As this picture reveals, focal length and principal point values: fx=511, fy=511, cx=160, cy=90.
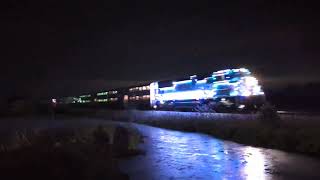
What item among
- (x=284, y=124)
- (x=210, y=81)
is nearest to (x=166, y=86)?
(x=210, y=81)

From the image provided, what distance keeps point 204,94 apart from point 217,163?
3612cm

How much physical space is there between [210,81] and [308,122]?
27.7 meters

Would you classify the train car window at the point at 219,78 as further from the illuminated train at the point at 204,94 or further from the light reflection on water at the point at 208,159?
the light reflection on water at the point at 208,159

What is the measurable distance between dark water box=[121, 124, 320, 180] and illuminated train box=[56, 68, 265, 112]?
1868 centimetres

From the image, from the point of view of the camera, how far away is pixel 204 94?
5900 centimetres

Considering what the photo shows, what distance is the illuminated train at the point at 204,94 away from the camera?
5038cm

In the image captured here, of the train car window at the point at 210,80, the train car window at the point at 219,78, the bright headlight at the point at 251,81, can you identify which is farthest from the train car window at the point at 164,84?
the bright headlight at the point at 251,81

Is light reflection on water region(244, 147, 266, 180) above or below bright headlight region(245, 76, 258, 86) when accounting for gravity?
below

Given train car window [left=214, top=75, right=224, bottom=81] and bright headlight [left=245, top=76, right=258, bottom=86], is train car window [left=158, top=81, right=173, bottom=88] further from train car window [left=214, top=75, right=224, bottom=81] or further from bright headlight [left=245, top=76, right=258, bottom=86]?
bright headlight [left=245, top=76, right=258, bottom=86]

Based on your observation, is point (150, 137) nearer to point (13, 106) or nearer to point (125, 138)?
point (125, 138)

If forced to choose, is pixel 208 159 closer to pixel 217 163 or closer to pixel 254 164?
pixel 217 163

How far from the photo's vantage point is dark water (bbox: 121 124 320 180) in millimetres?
19578

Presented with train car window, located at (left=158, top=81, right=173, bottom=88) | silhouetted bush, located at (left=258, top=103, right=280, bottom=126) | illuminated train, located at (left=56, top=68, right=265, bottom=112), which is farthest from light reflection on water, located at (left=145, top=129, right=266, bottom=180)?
train car window, located at (left=158, top=81, right=173, bottom=88)

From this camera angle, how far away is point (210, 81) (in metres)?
58.1
